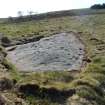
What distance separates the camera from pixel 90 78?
21875 mm

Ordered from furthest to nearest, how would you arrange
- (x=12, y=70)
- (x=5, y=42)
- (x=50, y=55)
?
(x=5, y=42), (x=50, y=55), (x=12, y=70)

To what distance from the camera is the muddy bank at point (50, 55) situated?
25.8 m

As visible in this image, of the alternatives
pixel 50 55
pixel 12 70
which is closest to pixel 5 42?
pixel 50 55

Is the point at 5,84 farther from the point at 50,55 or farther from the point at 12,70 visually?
the point at 50,55

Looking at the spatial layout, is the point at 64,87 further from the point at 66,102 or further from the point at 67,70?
the point at 67,70

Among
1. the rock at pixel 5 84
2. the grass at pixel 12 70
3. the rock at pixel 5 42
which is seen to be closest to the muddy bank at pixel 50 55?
the grass at pixel 12 70

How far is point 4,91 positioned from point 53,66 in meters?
6.75

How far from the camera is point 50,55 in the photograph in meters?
28.1

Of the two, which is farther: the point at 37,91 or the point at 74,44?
the point at 74,44

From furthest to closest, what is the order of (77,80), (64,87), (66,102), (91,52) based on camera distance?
(91,52)
(77,80)
(64,87)
(66,102)

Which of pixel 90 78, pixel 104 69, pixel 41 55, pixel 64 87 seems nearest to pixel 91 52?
pixel 41 55

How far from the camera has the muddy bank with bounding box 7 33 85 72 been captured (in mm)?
25828

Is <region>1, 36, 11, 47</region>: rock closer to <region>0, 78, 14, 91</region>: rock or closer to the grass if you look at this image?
the grass

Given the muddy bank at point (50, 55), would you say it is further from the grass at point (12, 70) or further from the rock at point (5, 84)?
the rock at point (5, 84)
